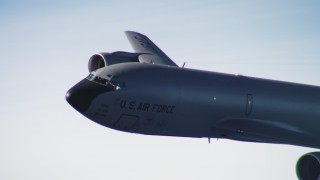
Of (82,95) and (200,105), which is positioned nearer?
(82,95)

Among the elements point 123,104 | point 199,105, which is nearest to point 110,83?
point 123,104

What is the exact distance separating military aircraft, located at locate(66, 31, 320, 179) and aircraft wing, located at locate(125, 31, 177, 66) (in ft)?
35.2

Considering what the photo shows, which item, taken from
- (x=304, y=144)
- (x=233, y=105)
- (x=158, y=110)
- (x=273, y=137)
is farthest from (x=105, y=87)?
(x=304, y=144)

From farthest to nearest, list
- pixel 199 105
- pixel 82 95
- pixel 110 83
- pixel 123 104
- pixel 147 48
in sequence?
pixel 147 48 → pixel 199 105 → pixel 110 83 → pixel 123 104 → pixel 82 95

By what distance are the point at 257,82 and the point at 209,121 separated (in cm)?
552

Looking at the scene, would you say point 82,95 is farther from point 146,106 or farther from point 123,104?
point 146,106

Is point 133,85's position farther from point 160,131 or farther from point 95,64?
point 95,64

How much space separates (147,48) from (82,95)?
757 inches

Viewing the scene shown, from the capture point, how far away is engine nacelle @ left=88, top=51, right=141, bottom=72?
37.3m

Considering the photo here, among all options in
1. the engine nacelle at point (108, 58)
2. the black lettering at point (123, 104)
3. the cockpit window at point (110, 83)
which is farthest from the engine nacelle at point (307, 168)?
the engine nacelle at point (108, 58)

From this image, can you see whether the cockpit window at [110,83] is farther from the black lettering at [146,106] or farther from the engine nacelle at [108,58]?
the engine nacelle at [108,58]

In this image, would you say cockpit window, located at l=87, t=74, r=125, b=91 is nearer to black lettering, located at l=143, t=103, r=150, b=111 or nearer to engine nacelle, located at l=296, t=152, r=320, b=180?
black lettering, located at l=143, t=103, r=150, b=111

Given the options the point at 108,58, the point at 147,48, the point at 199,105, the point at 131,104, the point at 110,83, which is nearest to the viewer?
the point at 131,104

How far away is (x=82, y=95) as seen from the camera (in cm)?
2709
